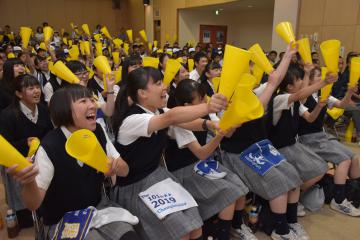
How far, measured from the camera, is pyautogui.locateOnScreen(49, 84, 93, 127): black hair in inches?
60.3

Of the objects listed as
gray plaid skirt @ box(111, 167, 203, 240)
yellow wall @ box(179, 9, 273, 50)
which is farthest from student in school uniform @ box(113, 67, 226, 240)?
yellow wall @ box(179, 9, 273, 50)

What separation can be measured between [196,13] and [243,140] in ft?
38.3

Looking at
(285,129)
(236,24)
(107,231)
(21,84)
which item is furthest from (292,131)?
(236,24)

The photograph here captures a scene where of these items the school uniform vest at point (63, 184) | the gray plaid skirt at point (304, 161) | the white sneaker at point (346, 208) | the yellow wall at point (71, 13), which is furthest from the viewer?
the yellow wall at point (71, 13)

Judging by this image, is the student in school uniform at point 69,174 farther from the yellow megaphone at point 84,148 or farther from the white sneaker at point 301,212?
the white sneaker at point 301,212

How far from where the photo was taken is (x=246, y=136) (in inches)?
92.9

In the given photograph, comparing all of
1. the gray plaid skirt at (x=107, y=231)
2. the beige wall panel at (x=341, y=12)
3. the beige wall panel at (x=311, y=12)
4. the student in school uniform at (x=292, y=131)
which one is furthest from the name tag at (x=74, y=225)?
the beige wall panel at (x=311, y=12)

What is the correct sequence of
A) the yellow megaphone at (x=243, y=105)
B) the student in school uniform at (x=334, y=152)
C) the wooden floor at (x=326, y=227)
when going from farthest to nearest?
1. the student in school uniform at (x=334, y=152)
2. the wooden floor at (x=326, y=227)
3. the yellow megaphone at (x=243, y=105)

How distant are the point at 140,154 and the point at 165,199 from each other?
1.02 feet

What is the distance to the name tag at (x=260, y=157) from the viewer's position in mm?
2289

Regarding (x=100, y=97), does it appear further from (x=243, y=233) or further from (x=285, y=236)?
(x=285, y=236)

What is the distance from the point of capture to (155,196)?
1.74 metres

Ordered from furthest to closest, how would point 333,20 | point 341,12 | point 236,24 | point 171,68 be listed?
point 236,24 → point 333,20 → point 341,12 → point 171,68

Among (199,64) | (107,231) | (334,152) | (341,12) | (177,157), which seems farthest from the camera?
(341,12)
